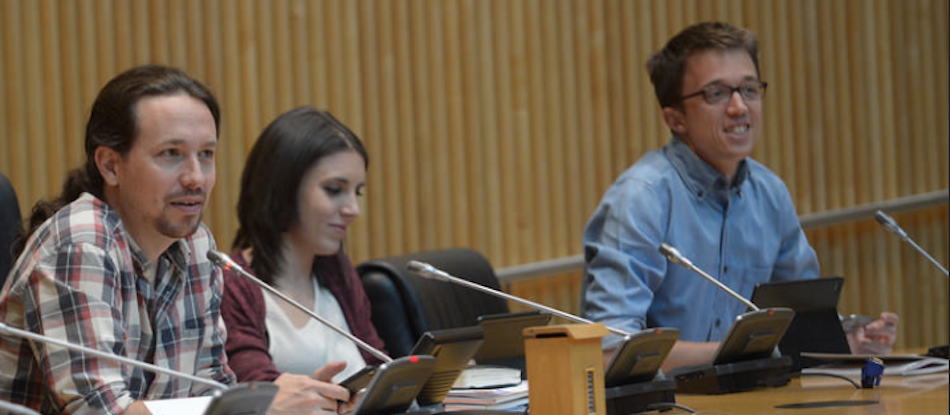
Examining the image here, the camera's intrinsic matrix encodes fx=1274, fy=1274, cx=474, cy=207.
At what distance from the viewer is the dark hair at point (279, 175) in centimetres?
361

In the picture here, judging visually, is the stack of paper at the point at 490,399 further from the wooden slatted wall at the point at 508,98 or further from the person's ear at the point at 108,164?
the wooden slatted wall at the point at 508,98

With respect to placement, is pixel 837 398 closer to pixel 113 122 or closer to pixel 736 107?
pixel 736 107

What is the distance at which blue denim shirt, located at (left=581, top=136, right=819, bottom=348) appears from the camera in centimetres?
343

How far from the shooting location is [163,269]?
8.64 ft

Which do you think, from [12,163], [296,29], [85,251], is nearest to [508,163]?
[296,29]

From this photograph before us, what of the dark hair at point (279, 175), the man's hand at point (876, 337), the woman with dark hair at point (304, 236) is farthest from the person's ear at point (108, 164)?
the man's hand at point (876, 337)

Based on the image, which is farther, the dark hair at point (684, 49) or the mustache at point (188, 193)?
the dark hair at point (684, 49)

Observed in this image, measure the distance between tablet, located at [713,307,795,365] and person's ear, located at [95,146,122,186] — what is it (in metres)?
1.37

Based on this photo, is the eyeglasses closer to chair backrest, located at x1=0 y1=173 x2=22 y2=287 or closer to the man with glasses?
the man with glasses

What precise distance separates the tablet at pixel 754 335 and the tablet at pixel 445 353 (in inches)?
28.4

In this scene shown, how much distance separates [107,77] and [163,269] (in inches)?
59.6

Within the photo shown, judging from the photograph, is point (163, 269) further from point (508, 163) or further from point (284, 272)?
point (508, 163)

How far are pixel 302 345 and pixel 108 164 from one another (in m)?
1.06

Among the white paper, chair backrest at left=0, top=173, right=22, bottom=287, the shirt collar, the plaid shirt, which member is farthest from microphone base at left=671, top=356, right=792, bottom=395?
chair backrest at left=0, top=173, right=22, bottom=287
